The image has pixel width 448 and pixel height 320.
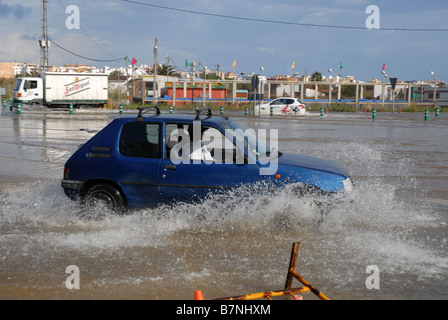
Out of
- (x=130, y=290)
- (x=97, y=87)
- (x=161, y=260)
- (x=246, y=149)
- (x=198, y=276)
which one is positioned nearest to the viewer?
(x=130, y=290)

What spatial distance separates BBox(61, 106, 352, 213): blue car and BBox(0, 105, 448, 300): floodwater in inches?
8.3

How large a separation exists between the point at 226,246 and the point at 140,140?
2.00 metres

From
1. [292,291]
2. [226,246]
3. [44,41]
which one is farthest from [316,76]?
[292,291]

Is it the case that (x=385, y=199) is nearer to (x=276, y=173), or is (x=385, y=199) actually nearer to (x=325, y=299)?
(x=276, y=173)

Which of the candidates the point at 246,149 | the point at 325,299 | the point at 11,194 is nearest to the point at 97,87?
the point at 11,194

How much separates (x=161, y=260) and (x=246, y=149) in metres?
1.94

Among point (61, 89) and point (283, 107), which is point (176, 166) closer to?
point (283, 107)

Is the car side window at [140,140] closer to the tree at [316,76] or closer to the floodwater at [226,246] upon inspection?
the floodwater at [226,246]

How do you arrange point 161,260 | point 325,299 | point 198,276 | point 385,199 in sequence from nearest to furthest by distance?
point 325,299 < point 198,276 < point 161,260 < point 385,199

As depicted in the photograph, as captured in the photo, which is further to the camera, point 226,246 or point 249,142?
point 249,142

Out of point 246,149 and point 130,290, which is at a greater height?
point 246,149

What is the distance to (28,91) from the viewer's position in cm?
3831

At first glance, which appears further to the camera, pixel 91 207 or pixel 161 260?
pixel 91 207
